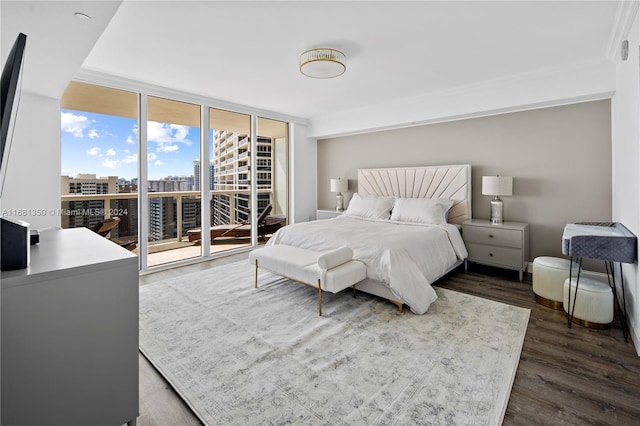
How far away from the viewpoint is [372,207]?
4.90m

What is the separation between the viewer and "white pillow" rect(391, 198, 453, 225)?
4.23 metres

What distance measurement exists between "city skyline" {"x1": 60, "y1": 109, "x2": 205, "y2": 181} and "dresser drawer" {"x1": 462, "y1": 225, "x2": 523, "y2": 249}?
165 inches

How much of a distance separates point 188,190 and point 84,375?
13.0ft

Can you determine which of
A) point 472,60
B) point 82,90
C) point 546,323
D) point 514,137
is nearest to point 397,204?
point 514,137

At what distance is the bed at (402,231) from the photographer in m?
2.88

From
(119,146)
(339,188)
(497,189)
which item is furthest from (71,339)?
(339,188)

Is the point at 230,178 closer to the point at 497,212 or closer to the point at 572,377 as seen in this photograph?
the point at 497,212

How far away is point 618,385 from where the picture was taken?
72.7 inches

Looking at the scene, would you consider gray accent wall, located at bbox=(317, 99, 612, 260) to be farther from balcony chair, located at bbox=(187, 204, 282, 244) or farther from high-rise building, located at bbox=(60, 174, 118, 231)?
high-rise building, located at bbox=(60, 174, 118, 231)

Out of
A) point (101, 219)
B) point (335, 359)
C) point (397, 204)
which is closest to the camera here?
point (335, 359)

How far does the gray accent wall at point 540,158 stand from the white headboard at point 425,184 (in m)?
0.21

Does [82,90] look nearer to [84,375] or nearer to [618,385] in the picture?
[84,375]

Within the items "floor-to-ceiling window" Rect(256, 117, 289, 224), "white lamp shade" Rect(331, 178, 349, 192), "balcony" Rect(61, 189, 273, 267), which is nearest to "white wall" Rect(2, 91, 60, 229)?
"balcony" Rect(61, 189, 273, 267)

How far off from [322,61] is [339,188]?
3.19m
